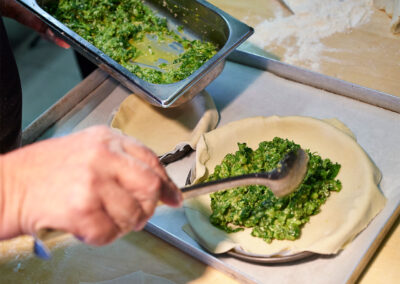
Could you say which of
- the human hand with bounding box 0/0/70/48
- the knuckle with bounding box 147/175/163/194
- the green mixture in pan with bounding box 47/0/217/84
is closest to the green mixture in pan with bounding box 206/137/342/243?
the green mixture in pan with bounding box 47/0/217/84

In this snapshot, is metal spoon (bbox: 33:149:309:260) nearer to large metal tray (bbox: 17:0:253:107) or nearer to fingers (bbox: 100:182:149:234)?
fingers (bbox: 100:182:149:234)

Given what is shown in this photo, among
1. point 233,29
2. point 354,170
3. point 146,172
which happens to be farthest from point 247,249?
point 233,29

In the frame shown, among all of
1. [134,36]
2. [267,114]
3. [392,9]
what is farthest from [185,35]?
[392,9]

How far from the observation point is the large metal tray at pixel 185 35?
5.58 feet

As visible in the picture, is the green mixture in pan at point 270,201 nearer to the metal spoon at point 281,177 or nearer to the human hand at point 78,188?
the metal spoon at point 281,177

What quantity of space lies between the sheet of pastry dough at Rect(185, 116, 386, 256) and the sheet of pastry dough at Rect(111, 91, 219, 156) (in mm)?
219

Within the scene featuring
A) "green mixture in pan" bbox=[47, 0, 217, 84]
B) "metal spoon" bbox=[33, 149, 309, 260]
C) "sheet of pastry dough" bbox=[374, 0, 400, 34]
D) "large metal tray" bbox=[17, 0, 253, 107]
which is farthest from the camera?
"sheet of pastry dough" bbox=[374, 0, 400, 34]

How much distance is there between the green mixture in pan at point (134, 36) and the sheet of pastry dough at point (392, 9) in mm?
1134

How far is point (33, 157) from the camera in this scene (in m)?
0.99

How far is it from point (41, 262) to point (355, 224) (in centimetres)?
126

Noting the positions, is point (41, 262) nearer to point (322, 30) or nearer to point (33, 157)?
point (33, 157)

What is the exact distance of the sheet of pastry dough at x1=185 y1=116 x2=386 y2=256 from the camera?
151cm

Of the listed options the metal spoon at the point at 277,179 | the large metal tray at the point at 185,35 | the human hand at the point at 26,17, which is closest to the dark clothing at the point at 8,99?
the large metal tray at the point at 185,35

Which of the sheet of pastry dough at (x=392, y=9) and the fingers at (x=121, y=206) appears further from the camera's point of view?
the sheet of pastry dough at (x=392, y=9)
